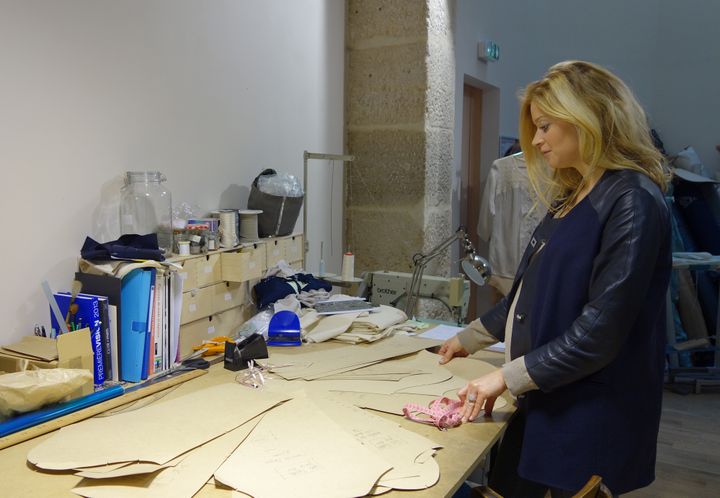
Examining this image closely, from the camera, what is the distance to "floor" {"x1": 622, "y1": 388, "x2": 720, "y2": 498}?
9.23ft

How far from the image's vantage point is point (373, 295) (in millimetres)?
2670

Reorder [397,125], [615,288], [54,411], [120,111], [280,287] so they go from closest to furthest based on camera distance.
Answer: [615,288] → [54,411] → [120,111] → [280,287] → [397,125]

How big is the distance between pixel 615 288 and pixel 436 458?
0.51 m

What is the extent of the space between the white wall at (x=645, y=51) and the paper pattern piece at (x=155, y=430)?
11.6 ft

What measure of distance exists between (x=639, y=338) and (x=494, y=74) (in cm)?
349

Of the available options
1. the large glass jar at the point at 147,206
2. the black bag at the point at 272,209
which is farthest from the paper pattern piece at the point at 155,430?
the black bag at the point at 272,209

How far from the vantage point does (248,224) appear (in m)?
2.31

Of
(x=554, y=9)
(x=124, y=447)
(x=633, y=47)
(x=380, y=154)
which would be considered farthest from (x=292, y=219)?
(x=633, y=47)

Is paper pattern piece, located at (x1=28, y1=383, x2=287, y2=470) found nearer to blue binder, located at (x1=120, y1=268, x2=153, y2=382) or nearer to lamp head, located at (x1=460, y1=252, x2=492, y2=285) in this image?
blue binder, located at (x1=120, y1=268, x2=153, y2=382)

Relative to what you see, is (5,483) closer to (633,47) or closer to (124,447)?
(124,447)

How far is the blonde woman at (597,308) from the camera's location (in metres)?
1.27

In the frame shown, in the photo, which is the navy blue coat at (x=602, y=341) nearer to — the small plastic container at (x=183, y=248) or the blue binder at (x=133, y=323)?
the blue binder at (x=133, y=323)

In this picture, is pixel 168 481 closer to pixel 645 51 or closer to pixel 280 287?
pixel 280 287

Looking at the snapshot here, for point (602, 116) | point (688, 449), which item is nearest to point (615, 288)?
point (602, 116)
